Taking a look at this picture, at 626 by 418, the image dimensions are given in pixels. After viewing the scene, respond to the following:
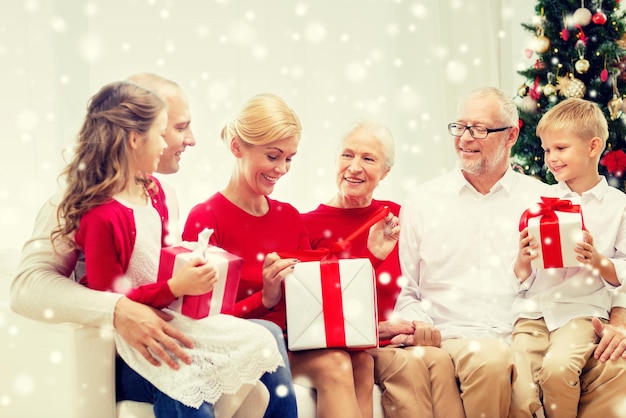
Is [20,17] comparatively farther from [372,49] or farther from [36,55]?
[372,49]

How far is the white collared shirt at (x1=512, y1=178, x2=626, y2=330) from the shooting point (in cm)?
288

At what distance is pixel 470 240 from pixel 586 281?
0.46 meters

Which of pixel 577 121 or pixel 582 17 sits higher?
pixel 582 17

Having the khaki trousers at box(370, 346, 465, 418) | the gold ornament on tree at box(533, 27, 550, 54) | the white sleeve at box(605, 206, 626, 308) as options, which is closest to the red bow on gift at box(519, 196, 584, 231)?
the white sleeve at box(605, 206, 626, 308)

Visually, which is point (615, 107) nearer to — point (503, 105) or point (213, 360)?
point (503, 105)

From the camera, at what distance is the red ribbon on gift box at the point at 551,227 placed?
2740mm

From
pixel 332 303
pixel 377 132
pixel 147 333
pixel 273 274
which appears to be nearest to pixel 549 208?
pixel 377 132

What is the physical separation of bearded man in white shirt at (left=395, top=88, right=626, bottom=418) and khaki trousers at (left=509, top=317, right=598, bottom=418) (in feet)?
0.29

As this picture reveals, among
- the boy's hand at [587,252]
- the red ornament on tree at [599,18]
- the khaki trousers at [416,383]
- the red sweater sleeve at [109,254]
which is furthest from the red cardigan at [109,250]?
the red ornament on tree at [599,18]

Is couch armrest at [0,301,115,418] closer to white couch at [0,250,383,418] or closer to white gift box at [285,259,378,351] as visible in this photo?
white couch at [0,250,383,418]

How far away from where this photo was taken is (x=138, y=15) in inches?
165

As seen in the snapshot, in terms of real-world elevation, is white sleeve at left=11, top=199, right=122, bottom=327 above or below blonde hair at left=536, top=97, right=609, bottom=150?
below

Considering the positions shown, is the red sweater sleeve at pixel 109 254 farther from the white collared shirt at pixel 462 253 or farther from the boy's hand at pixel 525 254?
the boy's hand at pixel 525 254

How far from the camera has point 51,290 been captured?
85.7 inches
